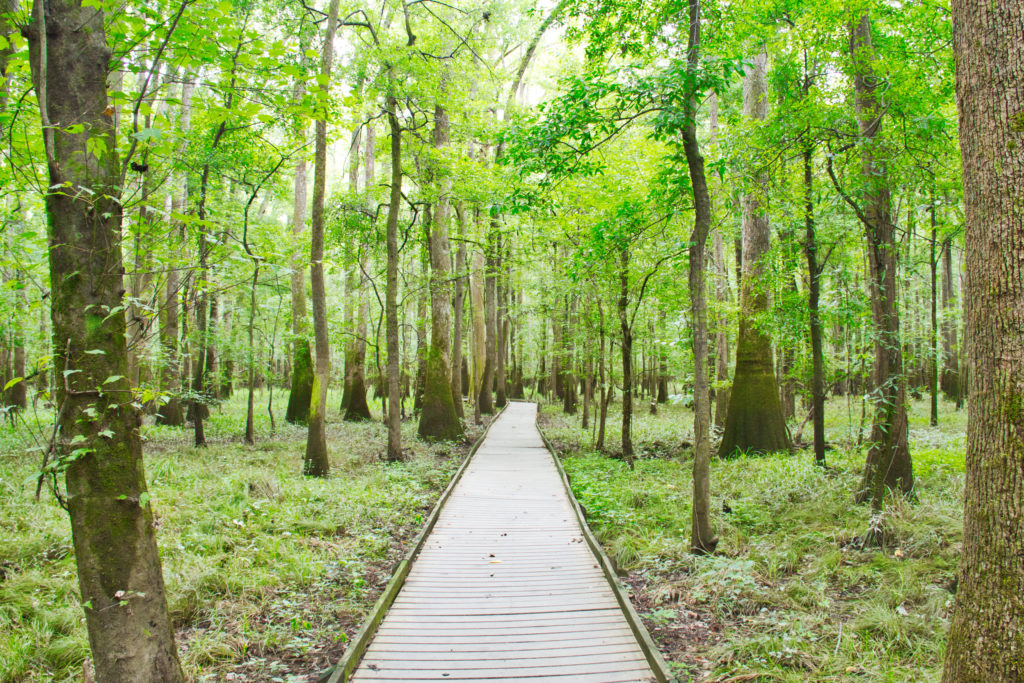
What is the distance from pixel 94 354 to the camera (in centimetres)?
248

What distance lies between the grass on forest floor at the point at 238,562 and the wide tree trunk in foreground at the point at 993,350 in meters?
3.83

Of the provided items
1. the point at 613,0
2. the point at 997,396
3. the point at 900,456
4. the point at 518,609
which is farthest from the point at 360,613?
the point at 613,0

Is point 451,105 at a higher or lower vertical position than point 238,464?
higher

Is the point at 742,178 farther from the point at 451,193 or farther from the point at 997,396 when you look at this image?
the point at 451,193

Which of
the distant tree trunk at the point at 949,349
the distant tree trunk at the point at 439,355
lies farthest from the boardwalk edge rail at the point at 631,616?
the distant tree trunk at the point at 949,349

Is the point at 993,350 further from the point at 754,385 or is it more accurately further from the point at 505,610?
the point at 754,385

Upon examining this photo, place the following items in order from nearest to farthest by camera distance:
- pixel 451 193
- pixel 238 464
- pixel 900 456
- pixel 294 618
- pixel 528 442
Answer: pixel 294 618 → pixel 900 456 → pixel 238 464 → pixel 451 193 → pixel 528 442

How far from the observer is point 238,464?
9484 mm

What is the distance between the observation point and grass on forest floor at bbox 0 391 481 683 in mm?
3818

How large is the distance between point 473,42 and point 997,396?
39.7 feet

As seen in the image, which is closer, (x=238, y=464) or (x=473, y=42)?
(x=238, y=464)

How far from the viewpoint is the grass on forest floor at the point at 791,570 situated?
12.1 ft

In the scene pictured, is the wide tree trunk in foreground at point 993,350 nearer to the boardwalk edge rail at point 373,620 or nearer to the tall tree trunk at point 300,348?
the boardwalk edge rail at point 373,620

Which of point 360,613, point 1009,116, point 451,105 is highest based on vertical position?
point 451,105
